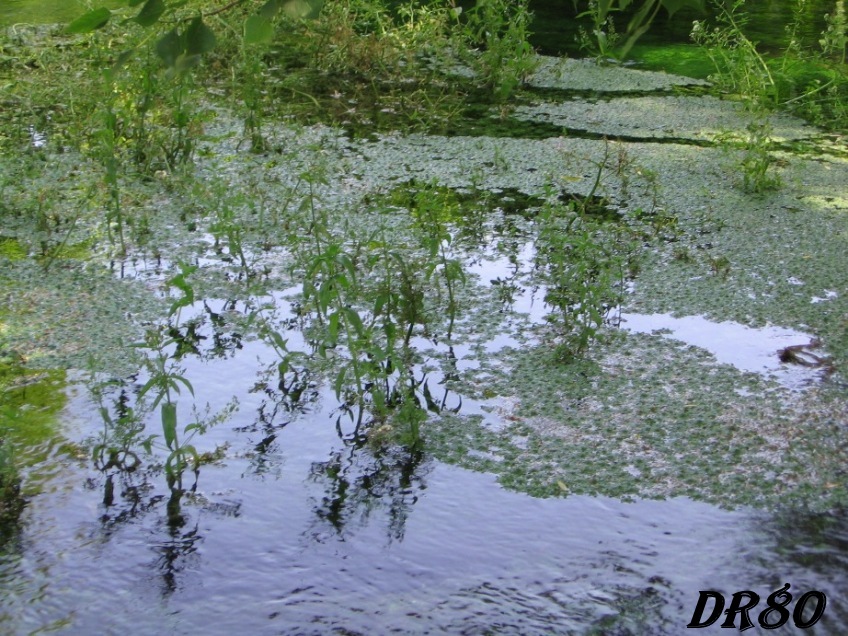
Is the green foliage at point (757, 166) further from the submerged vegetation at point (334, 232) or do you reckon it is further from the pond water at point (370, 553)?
the pond water at point (370, 553)

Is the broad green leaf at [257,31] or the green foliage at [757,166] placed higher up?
the broad green leaf at [257,31]

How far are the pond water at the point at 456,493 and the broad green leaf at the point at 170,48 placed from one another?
106 cm

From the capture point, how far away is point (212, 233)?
3.20 m

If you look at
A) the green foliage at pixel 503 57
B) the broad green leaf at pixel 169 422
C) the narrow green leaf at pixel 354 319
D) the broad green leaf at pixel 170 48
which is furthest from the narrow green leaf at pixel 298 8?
the green foliage at pixel 503 57

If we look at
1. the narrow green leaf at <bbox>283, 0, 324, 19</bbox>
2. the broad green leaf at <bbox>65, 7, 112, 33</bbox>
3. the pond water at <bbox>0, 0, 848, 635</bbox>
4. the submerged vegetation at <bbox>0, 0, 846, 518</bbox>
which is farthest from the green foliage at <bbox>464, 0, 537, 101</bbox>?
the broad green leaf at <bbox>65, 7, 112, 33</bbox>

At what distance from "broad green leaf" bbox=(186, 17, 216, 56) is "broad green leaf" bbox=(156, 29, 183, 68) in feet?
0.04

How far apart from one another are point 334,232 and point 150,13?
2.40m

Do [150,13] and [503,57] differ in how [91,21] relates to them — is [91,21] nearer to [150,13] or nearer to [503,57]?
[150,13]

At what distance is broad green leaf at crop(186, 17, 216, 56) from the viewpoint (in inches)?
42.3

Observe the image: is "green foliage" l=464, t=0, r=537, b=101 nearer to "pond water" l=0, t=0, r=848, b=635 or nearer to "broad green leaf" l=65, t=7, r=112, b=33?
"pond water" l=0, t=0, r=848, b=635

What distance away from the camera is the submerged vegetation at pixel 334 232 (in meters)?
2.36

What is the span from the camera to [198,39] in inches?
42.6

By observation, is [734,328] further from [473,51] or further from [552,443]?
[473,51]

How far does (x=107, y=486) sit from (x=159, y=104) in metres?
2.72
